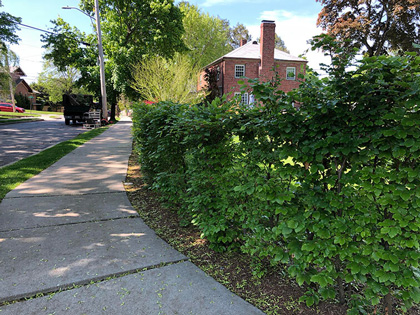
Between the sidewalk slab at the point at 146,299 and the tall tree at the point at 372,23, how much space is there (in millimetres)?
23293

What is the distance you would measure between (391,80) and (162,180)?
128 inches

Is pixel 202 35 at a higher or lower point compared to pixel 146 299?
higher

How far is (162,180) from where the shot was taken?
4266 millimetres

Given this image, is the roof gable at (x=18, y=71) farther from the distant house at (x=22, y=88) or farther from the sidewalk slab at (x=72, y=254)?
the sidewalk slab at (x=72, y=254)

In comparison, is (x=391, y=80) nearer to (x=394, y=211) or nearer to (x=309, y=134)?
(x=309, y=134)

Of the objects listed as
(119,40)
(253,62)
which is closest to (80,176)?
(119,40)

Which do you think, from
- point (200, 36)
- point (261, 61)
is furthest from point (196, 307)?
point (200, 36)

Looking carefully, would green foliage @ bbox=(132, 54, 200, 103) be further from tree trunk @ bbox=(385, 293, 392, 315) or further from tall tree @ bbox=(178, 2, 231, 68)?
tall tree @ bbox=(178, 2, 231, 68)

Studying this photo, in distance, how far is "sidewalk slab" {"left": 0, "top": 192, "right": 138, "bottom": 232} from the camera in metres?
3.81

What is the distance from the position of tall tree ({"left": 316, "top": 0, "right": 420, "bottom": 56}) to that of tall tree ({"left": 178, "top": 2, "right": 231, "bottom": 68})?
24019 millimetres

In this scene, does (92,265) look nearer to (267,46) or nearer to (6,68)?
(267,46)

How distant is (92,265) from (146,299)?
2.66ft

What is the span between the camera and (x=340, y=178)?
1981mm

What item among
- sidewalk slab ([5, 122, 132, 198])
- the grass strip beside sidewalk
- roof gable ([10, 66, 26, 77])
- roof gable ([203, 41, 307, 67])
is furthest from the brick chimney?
roof gable ([10, 66, 26, 77])
